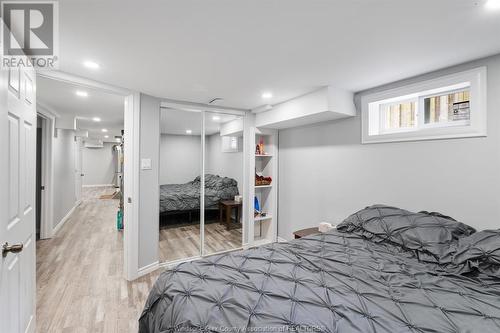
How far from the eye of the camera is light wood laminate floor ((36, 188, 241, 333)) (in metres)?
2.07

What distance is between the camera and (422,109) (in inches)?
92.0

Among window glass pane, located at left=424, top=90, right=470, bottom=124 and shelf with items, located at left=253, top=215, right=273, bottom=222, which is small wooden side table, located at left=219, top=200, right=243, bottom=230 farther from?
window glass pane, located at left=424, top=90, right=470, bottom=124

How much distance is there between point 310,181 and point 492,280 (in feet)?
7.01

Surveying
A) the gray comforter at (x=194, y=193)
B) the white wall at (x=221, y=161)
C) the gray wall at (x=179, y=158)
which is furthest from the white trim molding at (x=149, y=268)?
the white wall at (x=221, y=161)

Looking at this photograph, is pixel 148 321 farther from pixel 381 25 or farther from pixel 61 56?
pixel 381 25

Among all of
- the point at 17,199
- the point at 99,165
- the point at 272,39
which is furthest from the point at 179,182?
the point at 99,165

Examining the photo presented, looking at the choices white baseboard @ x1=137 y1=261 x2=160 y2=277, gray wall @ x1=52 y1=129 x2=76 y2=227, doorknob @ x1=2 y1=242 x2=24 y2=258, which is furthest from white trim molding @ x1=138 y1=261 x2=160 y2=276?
gray wall @ x1=52 y1=129 x2=76 y2=227

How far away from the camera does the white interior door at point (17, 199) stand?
4.11 feet

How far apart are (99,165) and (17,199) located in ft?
35.6

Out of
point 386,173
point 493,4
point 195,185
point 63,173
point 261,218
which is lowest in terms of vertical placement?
point 261,218

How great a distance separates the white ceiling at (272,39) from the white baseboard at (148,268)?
2.25 meters

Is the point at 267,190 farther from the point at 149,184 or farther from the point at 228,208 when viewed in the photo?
the point at 149,184

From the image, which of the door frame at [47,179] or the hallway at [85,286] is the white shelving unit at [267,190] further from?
the door frame at [47,179]

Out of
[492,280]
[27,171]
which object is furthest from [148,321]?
[492,280]
